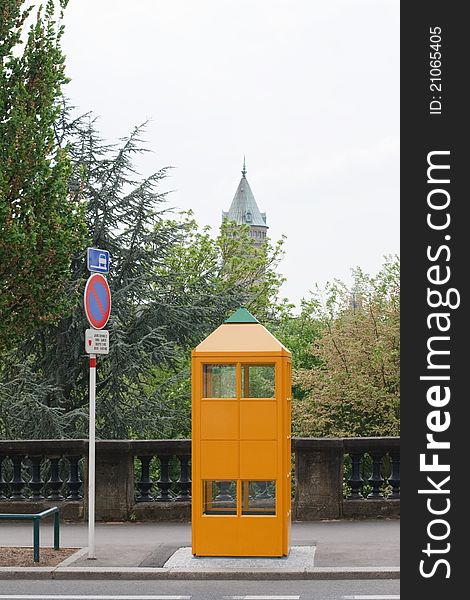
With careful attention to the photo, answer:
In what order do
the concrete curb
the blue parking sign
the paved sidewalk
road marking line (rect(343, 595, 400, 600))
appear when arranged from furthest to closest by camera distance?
the blue parking sign
the paved sidewalk
the concrete curb
road marking line (rect(343, 595, 400, 600))

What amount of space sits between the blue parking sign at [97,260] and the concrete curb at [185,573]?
3162 mm

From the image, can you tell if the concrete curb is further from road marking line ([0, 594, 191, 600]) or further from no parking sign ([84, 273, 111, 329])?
no parking sign ([84, 273, 111, 329])

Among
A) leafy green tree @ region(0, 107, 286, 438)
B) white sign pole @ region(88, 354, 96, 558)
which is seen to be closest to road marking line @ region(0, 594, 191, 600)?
white sign pole @ region(88, 354, 96, 558)

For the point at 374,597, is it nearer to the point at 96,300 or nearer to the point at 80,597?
the point at 80,597

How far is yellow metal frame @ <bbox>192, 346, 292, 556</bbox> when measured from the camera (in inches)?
461

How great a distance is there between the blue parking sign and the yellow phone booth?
1.70m

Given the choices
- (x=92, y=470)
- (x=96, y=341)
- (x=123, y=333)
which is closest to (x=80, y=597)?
(x=92, y=470)

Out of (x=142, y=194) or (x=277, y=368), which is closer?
(x=277, y=368)

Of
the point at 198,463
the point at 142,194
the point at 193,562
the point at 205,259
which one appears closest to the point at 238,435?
the point at 198,463

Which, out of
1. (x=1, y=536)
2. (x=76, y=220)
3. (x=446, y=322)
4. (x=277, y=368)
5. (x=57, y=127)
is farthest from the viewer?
(x=57, y=127)

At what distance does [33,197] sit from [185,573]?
5.52 m

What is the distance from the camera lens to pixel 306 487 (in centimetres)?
1459

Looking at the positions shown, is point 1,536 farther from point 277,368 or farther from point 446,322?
point 446,322

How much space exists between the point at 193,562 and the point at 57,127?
61.1 feet
